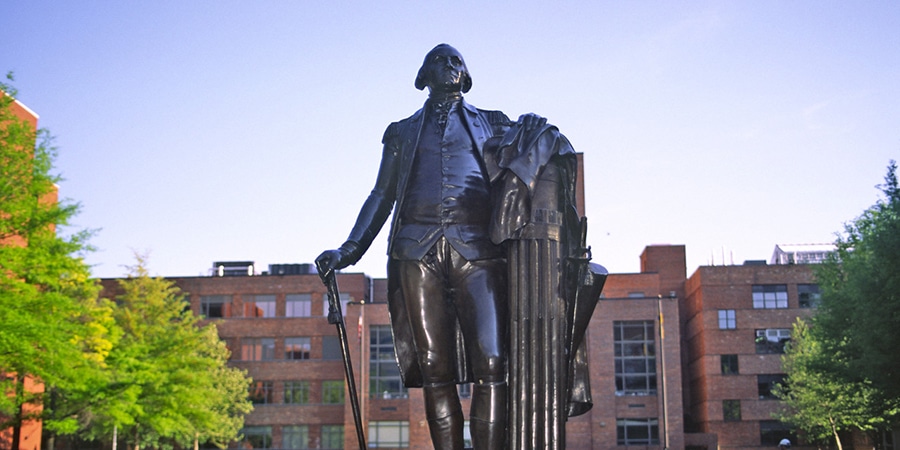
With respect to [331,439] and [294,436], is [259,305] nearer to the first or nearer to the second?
[294,436]

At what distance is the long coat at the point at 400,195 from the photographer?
7922 millimetres

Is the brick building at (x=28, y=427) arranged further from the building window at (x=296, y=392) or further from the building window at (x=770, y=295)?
the building window at (x=770, y=295)

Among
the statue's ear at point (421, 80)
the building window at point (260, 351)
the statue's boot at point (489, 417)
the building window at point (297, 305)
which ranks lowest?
the statue's boot at point (489, 417)

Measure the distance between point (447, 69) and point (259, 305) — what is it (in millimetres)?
73049

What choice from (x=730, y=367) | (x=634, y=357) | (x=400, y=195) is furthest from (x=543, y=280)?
(x=730, y=367)

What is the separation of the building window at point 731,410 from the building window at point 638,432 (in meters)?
6.91

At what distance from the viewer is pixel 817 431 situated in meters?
66.9

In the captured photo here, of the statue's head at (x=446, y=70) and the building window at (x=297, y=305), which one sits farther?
the building window at (x=297, y=305)

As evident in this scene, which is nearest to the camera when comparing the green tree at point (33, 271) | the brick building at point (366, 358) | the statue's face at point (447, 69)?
the statue's face at point (447, 69)

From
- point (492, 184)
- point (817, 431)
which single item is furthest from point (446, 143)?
point (817, 431)

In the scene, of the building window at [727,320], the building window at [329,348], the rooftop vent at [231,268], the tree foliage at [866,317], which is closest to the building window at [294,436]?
the building window at [329,348]

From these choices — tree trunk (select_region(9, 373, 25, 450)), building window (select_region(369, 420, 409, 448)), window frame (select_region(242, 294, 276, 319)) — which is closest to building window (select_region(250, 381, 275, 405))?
window frame (select_region(242, 294, 276, 319))

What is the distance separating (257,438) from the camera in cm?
7675

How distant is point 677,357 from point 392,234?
213 feet
